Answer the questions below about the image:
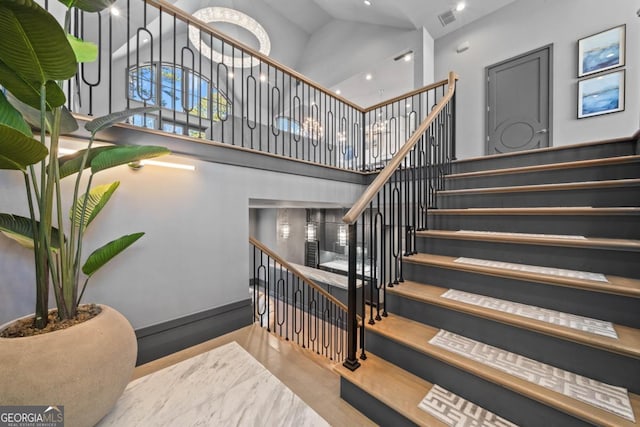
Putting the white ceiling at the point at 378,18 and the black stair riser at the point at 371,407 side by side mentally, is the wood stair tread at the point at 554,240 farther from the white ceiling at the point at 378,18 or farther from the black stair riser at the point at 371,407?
the white ceiling at the point at 378,18

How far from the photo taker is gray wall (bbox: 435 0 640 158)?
10.9 feet

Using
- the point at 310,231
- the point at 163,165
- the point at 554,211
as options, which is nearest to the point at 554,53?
the point at 554,211

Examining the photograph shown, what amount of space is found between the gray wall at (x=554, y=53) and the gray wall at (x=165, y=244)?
163 inches

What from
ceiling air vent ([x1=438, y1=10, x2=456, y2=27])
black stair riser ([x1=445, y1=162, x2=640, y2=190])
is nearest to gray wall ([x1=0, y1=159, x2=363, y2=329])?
black stair riser ([x1=445, y1=162, x2=640, y2=190])

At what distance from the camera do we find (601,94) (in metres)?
3.47

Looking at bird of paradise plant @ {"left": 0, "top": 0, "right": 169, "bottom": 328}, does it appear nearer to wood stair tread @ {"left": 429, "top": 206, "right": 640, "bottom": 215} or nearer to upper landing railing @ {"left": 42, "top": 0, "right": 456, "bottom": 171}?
upper landing railing @ {"left": 42, "top": 0, "right": 456, "bottom": 171}

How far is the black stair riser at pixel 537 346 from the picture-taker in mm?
1135

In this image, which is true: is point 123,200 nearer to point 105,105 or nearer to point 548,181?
point 548,181

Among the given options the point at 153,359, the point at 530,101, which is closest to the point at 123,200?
the point at 153,359

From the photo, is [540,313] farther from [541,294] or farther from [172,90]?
[172,90]

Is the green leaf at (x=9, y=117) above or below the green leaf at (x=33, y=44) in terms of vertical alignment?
below

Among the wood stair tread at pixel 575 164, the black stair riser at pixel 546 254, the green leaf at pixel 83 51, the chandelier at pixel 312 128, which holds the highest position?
the chandelier at pixel 312 128

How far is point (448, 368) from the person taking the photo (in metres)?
1.34

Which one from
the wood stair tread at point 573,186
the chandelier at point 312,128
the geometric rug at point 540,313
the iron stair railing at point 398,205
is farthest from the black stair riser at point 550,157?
the chandelier at point 312,128
